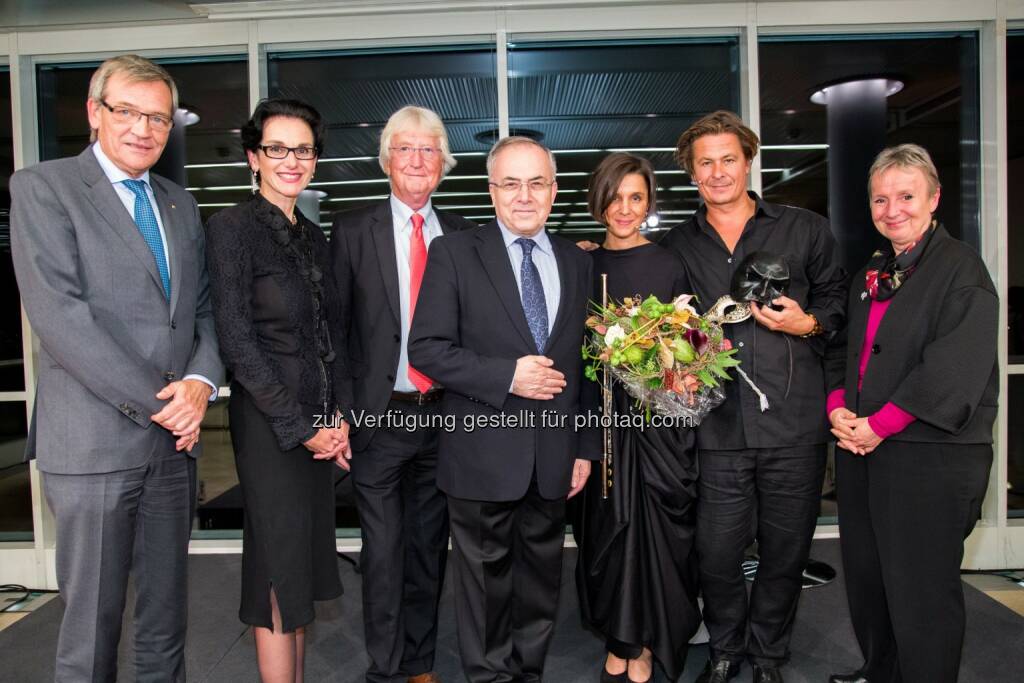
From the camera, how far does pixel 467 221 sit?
3014mm

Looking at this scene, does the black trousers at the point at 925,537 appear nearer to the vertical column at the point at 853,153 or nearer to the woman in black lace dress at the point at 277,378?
the woman in black lace dress at the point at 277,378

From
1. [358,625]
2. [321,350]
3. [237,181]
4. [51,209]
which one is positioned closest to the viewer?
[51,209]

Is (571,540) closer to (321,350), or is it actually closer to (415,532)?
(415,532)

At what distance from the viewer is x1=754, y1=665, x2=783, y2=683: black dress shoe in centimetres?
278

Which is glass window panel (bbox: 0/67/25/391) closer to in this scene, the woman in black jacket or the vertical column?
the woman in black jacket

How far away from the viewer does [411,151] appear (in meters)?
2.67

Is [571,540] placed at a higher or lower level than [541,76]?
lower

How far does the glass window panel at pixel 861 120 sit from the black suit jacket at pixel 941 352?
153 centimetres

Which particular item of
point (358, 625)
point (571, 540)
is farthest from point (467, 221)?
point (571, 540)

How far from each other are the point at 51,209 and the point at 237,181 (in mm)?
3575

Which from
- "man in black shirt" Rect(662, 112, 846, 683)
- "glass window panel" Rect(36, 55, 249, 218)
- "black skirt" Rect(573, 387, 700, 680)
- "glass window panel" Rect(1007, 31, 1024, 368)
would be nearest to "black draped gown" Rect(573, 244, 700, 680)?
"black skirt" Rect(573, 387, 700, 680)

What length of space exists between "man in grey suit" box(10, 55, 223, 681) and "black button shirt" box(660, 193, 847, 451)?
1883 millimetres

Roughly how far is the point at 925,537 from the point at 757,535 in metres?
0.64

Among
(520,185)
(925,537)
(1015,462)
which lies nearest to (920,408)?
(925,537)
